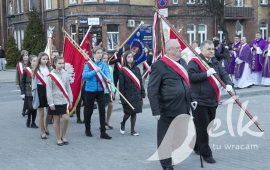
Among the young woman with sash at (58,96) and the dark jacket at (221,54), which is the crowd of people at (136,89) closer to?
the young woman with sash at (58,96)

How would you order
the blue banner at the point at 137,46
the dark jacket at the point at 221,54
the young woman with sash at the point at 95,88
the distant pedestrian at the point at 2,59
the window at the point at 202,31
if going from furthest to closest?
the window at the point at 202,31 < the distant pedestrian at the point at 2,59 < the dark jacket at the point at 221,54 < the blue banner at the point at 137,46 < the young woman with sash at the point at 95,88

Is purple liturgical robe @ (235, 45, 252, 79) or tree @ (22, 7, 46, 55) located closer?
purple liturgical robe @ (235, 45, 252, 79)

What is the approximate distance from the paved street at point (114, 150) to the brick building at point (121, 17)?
21441 mm

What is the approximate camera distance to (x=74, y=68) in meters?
10.4

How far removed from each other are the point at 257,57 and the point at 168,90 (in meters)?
13.4

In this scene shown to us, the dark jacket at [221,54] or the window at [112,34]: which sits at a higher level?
the window at [112,34]

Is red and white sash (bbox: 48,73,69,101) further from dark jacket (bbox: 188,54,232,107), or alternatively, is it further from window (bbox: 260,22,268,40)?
window (bbox: 260,22,268,40)

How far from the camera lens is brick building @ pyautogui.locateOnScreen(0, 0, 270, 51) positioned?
35.1 metres

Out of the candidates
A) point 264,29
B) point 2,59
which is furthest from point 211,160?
point 264,29

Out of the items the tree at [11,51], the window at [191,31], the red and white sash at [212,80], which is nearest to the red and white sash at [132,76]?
the red and white sash at [212,80]

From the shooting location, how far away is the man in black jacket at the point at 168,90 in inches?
252

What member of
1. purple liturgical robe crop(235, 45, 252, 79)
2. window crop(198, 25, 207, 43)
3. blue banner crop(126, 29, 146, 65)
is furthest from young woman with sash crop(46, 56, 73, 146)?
window crop(198, 25, 207, 43)

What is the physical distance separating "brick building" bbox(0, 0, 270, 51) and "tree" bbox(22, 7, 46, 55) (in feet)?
A: 4.80

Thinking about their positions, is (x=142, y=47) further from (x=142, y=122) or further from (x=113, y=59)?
(x=142, y=122)
